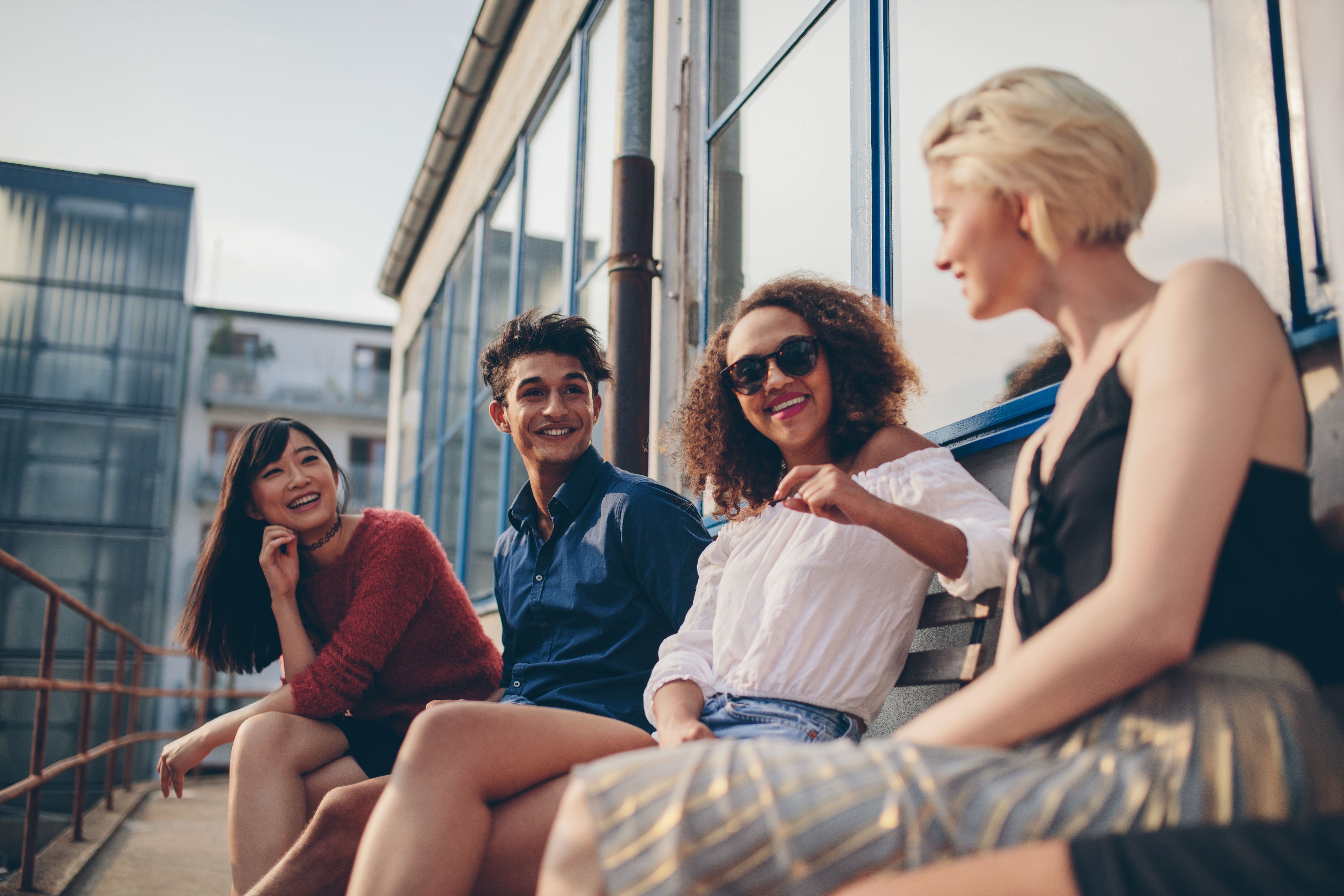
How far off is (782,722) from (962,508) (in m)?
0.48

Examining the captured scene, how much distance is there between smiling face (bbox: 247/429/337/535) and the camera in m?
2.81

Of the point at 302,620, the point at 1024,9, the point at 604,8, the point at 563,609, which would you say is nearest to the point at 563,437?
the point at 563,609

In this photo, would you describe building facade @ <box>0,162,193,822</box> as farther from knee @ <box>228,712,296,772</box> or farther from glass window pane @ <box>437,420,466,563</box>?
knee @ <box>228,712,296,772</box>

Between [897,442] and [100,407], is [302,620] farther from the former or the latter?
[100,407]

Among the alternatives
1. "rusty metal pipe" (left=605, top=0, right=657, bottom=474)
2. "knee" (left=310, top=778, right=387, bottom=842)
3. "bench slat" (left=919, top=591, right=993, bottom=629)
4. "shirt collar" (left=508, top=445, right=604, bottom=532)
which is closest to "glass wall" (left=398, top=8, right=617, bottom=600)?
"rusty metal pipe" (left=605, top=0, right=657, bottom=474)

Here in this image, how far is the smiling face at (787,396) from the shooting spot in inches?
79.4

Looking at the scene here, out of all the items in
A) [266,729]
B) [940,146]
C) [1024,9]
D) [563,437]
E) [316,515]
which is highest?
[1024,9]

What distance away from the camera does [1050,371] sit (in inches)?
77.4

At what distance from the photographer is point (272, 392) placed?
3466 centimetres

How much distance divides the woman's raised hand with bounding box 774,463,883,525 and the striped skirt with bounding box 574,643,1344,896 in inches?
23.8

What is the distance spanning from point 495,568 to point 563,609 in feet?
1.75

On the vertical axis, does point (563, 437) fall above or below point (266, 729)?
above

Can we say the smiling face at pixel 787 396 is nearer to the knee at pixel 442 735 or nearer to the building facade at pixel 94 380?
the knee at pixel 442 735

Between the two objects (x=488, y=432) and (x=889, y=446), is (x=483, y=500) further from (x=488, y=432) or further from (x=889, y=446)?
(x=889, y=446)
